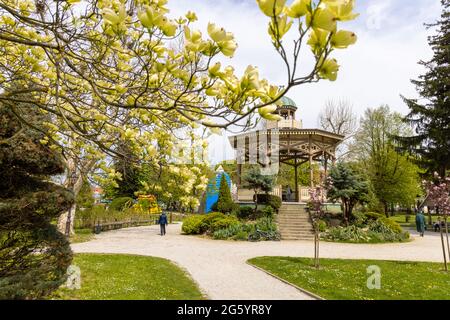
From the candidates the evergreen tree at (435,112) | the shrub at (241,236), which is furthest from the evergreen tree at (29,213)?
the evergreen tree at (435,112)

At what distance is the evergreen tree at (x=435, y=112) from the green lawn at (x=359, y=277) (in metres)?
16.8

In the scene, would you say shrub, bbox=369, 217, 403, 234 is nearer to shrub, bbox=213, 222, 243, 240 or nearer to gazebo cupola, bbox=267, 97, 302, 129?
shrub, bbox=213, 222, 243, 240

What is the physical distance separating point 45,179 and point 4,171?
82cm

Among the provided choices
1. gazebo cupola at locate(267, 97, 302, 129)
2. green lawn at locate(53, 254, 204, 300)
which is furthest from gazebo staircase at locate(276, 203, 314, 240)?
green lawn at locate(53, 254, 204, 300)

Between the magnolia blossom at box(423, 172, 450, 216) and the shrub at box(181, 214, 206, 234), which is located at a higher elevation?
the magnolia blossom at box(423, 172, 450, 216)

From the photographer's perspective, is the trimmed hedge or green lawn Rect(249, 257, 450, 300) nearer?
green lawn Rect(249, 257, 450, 300)

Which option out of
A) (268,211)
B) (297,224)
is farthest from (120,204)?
(297,224)

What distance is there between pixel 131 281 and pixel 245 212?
12.9 metres

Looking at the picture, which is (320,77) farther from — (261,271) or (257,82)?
(261,271)

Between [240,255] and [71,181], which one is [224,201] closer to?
[240,255]

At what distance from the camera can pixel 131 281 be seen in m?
7.10

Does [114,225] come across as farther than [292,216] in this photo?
Yes

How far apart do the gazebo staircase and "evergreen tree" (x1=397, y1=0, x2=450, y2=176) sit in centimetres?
1190

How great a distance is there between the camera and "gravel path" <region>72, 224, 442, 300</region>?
21.4ft
